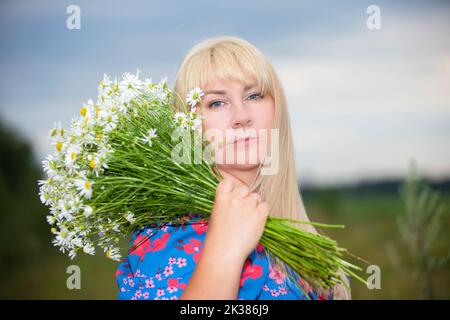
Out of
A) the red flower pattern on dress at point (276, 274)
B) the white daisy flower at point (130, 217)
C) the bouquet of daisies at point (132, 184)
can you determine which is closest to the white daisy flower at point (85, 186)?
the bouquet of daisies at point (132, 184)

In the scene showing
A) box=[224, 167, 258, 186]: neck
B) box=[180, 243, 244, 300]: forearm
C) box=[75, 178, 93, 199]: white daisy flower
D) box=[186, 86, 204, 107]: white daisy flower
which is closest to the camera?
box=[180, 243, 244, 300]: forearm

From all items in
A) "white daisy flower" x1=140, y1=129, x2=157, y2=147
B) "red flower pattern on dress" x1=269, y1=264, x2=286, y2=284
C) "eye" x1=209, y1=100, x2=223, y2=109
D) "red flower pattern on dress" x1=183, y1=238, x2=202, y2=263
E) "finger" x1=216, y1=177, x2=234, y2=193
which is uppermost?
"eye" x1=209, y1=100, x2=223, y2=109

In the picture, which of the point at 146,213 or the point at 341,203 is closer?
the point at 146,213

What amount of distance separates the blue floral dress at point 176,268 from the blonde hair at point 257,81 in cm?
32

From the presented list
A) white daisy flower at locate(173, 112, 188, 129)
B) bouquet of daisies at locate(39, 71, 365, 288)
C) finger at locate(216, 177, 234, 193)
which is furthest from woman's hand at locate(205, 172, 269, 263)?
white daisy flower at locate(173, 112, 188, 129)

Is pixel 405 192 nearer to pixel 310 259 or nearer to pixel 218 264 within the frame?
pixel 310 259

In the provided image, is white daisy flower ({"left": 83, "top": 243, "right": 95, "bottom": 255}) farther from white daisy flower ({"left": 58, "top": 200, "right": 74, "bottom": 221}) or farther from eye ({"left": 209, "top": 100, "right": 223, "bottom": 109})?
eye ({"left": 209, "top": 100, "right": 223, "bottom": 109})

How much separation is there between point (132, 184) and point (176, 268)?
0.28 meters

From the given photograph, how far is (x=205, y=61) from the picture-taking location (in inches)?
68.6

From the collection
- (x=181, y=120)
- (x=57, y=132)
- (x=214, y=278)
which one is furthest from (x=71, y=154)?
(x=214, y=278)

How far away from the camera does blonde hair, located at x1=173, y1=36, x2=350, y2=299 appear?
1.72 metres

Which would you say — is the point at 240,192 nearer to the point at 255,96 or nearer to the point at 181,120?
the point at 181,120
